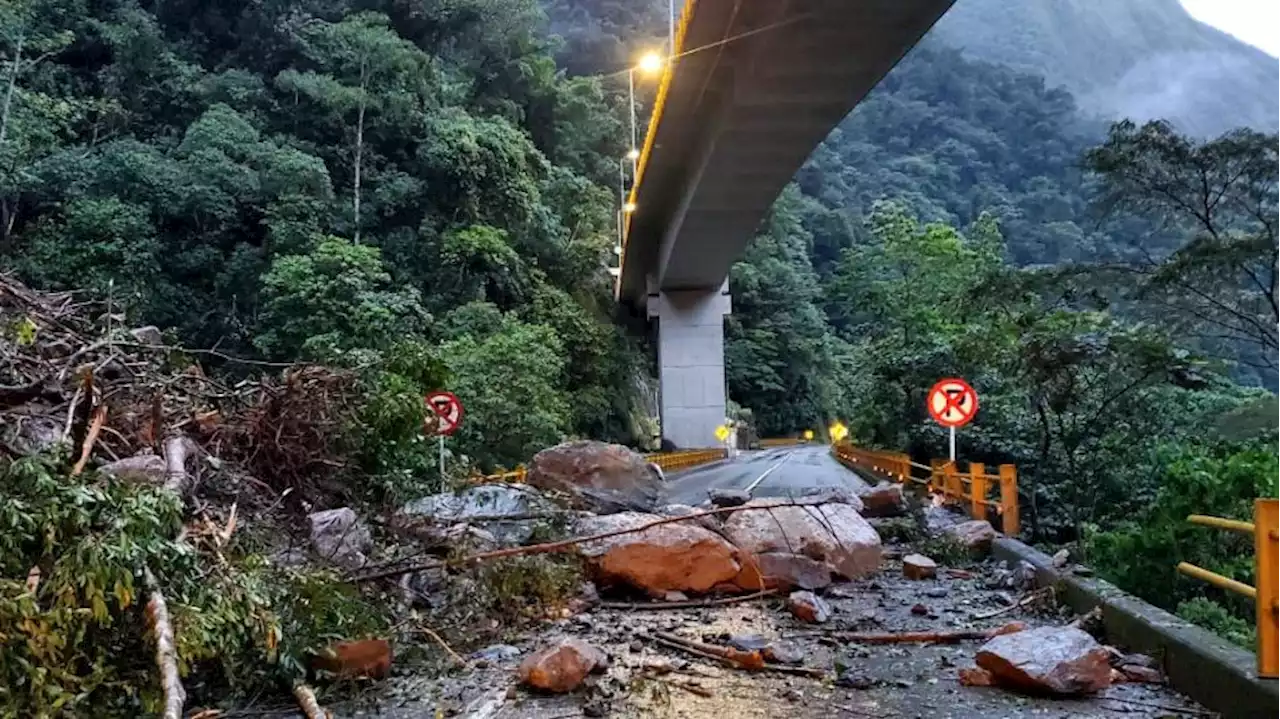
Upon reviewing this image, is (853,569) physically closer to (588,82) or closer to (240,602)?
(240,602)

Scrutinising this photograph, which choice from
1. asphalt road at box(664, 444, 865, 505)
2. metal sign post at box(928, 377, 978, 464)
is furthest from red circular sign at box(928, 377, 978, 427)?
asphalt road at box(664, 444, 865, 505)

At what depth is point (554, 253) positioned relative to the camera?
99.9 feet

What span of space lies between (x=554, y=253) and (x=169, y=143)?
11.9m

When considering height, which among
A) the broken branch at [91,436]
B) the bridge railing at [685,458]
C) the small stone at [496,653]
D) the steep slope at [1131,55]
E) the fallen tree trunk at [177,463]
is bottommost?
the bridge railing at [685,458]

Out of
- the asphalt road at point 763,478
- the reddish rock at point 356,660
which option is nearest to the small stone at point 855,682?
the reddish rock at point 356,660

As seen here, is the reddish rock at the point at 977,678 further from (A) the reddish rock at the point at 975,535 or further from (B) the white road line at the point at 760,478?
(B) the white road line at the point at 760,478

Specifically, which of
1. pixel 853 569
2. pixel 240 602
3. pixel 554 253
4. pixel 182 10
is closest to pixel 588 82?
pixel 554 253

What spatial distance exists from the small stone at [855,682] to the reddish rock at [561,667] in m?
1.29

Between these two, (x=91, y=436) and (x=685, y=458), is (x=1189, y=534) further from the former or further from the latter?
(x=685, y=458)

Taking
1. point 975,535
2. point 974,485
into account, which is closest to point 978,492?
point 974,485

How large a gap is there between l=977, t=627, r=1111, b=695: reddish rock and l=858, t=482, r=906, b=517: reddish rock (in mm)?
6499

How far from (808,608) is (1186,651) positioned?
2.32m

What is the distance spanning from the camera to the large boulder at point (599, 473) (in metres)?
10.6

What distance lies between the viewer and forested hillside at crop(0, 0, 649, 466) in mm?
19406
